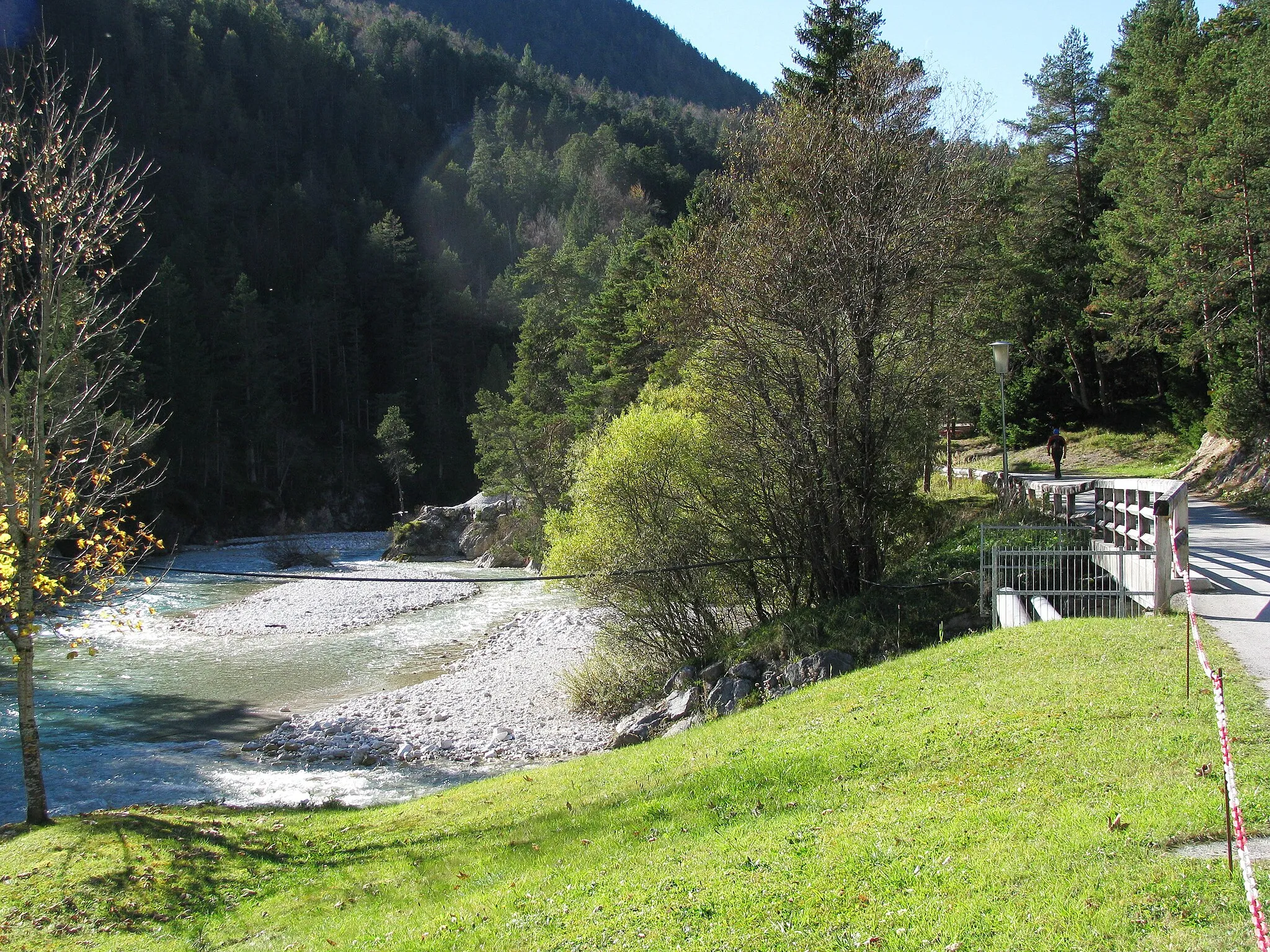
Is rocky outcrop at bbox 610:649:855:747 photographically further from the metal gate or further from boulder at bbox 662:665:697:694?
the metal gate

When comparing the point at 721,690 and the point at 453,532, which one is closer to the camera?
the point at 721,690

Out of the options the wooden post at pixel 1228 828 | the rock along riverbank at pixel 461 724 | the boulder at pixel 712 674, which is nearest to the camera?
the wooden post at pixel 1228 828

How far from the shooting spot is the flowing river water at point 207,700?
1555cm

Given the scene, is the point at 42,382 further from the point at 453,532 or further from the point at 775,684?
the point at 453,532

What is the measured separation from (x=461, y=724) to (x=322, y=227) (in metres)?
96.5

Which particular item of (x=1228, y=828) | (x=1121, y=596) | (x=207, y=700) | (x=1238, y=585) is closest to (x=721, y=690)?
(x=1121, y=596)

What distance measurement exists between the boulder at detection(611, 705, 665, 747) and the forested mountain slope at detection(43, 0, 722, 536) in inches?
1834

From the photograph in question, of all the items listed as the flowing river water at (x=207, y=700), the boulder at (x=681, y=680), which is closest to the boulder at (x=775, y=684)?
the boulder at (x=681, y=680)

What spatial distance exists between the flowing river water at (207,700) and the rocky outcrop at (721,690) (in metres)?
3.37

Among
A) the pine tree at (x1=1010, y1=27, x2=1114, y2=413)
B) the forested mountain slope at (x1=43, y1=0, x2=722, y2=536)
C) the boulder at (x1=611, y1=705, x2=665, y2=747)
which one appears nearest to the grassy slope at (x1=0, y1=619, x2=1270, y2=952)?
the boulder at (x1=611, y1=705, x2=665, y2=747)

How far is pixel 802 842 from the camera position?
7000 millimetres

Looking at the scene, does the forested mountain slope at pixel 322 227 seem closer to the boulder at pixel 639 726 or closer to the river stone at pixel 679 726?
the boulder at pixel 639 726

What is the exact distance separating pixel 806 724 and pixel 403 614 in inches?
996

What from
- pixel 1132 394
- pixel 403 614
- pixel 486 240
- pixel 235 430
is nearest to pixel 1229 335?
pixel 1132 394
